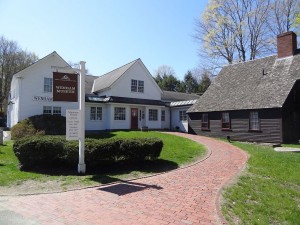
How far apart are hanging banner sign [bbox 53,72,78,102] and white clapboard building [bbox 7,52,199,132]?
13647mm

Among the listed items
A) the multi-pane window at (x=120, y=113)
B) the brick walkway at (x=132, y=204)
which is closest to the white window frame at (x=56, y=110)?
the multi-pane window at (x=120, y=113)

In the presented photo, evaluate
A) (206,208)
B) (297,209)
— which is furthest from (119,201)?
(297,209)

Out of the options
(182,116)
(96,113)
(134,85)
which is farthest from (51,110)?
(182,116)

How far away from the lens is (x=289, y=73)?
21516 millimetres

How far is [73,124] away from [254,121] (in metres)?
15.2

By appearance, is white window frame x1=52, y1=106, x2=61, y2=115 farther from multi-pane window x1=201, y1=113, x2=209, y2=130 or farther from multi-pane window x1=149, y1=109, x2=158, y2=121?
multi-pane window x1=201, y1=113, x2=209, y2=130

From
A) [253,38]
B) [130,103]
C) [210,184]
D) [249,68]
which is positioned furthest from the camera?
[253,38]

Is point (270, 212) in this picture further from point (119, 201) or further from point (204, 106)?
point (204, 106)

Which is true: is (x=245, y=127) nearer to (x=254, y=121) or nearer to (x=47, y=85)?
(x=254, y=121)

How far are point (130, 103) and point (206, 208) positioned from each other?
2179 centimetres

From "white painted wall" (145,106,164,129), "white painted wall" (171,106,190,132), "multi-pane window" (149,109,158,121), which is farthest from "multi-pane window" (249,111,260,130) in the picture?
"multi-pane window" (149,109,158,121)

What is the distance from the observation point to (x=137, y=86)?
1188 inches

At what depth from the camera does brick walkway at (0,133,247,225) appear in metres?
6.06

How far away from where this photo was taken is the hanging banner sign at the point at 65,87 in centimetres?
1039
